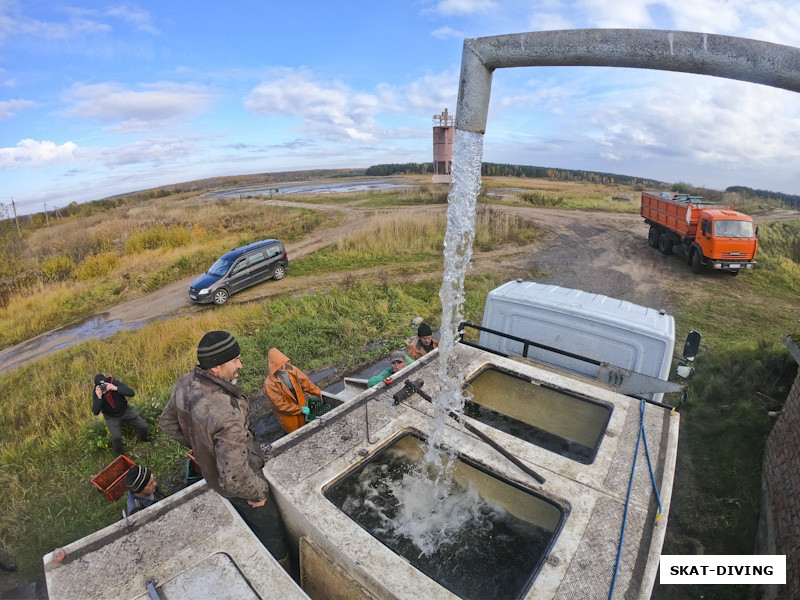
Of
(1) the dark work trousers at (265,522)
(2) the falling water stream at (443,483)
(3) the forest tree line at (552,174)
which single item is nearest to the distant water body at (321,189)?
(3) the forest tree line at (552,174)

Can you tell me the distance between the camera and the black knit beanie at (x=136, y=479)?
13.3ft

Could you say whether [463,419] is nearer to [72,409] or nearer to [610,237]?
[72,409]

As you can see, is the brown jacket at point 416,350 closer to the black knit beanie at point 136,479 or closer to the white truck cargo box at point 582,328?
the white truck cargo box at point 582,328

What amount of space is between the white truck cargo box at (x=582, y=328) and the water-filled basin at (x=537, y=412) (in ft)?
2.88

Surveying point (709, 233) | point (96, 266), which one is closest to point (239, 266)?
point (96, 266)

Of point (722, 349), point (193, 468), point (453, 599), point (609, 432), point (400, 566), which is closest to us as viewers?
point (453, 599)

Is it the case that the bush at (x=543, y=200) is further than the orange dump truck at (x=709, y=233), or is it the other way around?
the bush at (x=543, y=200)

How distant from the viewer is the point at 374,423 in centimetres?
337

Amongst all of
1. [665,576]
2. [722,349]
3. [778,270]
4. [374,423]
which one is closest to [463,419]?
[374,423]

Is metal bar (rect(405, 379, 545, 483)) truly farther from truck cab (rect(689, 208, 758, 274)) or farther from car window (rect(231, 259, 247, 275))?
truck cab (rect(689, 208, 758, 274))

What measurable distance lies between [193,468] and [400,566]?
9.54 feet

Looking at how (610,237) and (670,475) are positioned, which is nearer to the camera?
(670,475)

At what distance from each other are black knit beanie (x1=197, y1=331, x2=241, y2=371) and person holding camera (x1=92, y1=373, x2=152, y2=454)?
12.2ft

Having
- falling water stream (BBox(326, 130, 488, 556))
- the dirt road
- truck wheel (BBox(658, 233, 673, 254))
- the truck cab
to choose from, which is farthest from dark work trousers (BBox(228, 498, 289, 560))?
truck wheel (BBox(658, 233, 673, 254))
